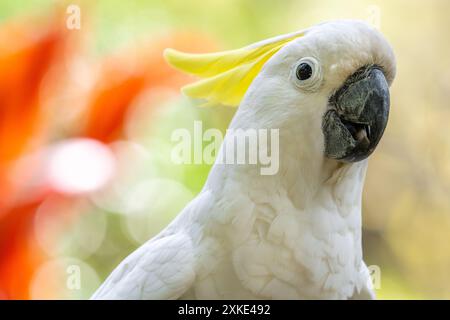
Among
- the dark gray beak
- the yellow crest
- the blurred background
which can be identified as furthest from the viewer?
the blurred background

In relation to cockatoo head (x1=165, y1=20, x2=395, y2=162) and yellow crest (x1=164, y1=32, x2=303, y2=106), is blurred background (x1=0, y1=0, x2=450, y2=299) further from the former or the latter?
cockatoo head (x1=165, y1=20, x2=395, y2=162)

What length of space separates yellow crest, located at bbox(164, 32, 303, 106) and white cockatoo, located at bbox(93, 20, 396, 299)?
0.08m

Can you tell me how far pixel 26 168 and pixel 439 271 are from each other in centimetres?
227

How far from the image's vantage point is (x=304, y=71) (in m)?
1.31

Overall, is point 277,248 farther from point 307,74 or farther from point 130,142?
point 130,142

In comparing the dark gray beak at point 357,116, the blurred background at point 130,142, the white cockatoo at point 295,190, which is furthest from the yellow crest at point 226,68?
the blurred background at point 130,142

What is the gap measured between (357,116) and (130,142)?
214 centimetres

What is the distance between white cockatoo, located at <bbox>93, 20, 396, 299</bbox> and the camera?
4.28 feet

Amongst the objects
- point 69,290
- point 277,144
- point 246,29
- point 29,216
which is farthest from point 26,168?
point 277,144

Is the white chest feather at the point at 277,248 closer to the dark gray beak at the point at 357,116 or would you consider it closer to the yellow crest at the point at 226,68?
the dark gray beak at the point at 357,116

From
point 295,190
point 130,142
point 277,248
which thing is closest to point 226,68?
point 295,190

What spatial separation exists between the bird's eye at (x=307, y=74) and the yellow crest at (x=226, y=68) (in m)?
0.16

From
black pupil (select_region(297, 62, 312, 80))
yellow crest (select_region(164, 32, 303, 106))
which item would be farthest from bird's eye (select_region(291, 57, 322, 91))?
yellow crest (select_region(164, 32, 303, 106))
